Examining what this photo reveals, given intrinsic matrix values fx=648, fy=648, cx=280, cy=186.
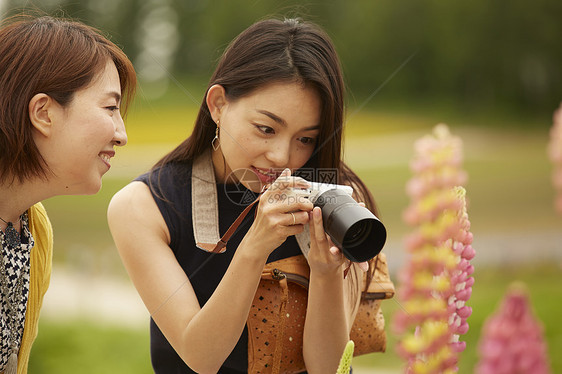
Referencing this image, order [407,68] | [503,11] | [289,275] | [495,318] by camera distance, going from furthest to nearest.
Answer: [407,68] < [503,11] < [289,275] < [495,318]

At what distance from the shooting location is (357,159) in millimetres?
12102

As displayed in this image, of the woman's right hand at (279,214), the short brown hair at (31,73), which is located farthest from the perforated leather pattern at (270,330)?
the short brown hair at (31,73)

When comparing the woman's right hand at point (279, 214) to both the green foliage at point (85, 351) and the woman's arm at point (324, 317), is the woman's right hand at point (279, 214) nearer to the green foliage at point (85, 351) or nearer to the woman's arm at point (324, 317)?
the woman's arm at point (324, 317)

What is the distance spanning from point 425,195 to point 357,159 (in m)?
11.3

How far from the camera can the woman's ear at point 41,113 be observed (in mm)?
1207

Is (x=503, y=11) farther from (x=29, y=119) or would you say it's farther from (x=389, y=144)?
(x=29, y=119)

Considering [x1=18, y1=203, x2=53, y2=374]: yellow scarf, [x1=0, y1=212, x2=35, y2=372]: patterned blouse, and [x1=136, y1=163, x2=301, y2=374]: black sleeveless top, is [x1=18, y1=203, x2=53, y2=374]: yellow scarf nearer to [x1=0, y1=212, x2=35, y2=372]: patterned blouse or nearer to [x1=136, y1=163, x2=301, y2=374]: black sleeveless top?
[x1=0, y1=212, x2=35, y2=372]: patterned blouse

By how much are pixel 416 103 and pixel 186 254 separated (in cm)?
904

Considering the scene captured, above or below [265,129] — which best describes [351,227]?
below

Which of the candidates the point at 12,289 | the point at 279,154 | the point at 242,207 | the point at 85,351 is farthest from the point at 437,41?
the point at 12,289

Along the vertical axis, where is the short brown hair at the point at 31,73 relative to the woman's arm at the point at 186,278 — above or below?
above

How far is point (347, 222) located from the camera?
1118mm

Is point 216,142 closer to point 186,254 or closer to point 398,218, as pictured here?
point 186,254

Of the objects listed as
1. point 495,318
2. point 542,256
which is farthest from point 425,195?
point 542,256
